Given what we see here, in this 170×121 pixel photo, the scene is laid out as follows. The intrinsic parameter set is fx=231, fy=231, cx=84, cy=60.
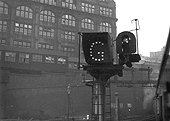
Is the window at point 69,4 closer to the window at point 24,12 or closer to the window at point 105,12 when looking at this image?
the window at point 105,12

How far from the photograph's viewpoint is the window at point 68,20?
2180 inches

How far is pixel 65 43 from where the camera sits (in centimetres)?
5391

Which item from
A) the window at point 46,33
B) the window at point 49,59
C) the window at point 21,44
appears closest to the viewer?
the window at point 49,59

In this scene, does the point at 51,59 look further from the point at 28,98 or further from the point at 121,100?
the point at 121,100

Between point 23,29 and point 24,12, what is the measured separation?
3.91 m

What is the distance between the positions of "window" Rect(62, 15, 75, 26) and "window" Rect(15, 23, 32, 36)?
340 inches

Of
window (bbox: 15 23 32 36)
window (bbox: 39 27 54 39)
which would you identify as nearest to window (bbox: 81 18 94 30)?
window (bbox: 39 27 54 39)

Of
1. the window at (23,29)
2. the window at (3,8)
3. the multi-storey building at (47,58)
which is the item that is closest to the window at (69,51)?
the multi-storey building at (47,58)

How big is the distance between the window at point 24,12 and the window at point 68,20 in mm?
8031

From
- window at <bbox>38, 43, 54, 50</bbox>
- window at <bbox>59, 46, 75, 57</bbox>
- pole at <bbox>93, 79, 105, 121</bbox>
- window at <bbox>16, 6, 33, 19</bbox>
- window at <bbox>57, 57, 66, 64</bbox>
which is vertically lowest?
pole at <bbox>93, 79, 105, 121</bbox>

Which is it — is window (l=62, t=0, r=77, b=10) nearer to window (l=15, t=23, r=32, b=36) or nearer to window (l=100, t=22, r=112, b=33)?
window (l=100, t=22, r=112, b=33)

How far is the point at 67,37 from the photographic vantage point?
179 ft

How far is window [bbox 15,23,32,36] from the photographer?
49500 millimetres

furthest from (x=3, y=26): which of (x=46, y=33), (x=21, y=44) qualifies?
(x=46, y=33)
